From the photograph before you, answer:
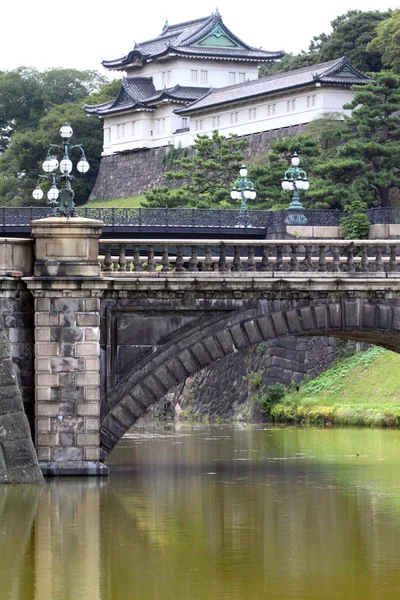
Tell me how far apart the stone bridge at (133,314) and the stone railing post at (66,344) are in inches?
0.8

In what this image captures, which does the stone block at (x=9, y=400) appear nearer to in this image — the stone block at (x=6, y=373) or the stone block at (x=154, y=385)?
the stone block at (x=6, y=373)

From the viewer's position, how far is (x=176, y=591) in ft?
72.5

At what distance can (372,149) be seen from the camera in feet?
249

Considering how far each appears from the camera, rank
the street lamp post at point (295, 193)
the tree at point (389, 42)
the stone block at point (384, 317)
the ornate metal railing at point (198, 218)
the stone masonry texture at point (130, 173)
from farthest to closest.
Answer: the stone masonry texture at point (130, 173) < the tree at point (389, 42) < the ornate metal railing at point (198, 218) < the street lamp post at point (295, 193) < the stone block at point (384, 317)

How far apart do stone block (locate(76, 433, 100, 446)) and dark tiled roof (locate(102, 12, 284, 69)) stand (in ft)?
275

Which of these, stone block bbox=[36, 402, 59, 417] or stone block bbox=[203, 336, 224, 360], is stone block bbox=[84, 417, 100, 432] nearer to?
stone block bbox=[36, 402, 59, 417]

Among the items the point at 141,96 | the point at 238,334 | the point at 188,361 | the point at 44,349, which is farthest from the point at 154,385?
the point at 141,96

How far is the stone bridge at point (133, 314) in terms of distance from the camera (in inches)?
1323

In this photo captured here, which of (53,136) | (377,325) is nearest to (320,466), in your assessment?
(377,325)

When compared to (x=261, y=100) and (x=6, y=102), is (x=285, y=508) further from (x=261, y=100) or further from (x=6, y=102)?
(x=6, y=102)

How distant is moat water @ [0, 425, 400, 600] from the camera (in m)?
22.5

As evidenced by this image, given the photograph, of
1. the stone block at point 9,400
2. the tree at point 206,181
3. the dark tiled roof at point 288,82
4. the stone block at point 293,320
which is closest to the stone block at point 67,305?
the stone block at point 9,400

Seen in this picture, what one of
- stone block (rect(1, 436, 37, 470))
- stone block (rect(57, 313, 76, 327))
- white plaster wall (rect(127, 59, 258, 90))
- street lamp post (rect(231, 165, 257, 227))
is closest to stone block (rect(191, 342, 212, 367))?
stone block (rect(57, 313, 76, 327))

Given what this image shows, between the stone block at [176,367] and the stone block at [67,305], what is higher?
the stone block at [67,305]
